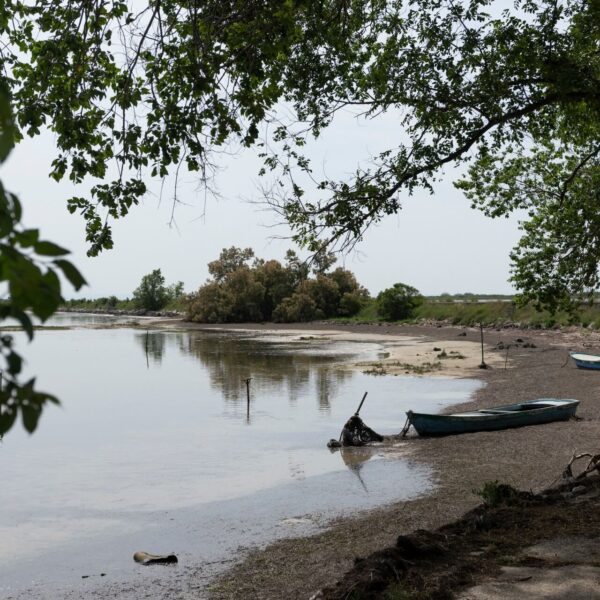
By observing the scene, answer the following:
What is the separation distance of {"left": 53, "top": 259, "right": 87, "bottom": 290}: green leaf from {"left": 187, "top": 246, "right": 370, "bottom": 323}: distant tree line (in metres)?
90.4

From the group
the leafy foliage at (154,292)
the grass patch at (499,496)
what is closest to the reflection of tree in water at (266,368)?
the grass patch at (499,496)

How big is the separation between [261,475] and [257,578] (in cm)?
702

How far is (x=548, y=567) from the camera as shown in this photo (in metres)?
7.94

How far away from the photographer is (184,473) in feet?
59.7

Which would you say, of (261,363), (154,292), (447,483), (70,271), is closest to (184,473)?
(447,483)

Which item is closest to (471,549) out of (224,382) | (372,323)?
(224,382)

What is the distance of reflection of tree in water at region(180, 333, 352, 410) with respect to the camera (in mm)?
33906

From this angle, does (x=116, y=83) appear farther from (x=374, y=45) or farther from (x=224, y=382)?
(x=224, y=382)

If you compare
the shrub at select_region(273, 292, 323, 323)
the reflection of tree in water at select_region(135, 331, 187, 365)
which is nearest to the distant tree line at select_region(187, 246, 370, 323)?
the shrub at select_region(273, 292, 323, 323)

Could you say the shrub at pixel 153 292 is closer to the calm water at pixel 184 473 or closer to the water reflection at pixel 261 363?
the water reflection at pixel 261 363

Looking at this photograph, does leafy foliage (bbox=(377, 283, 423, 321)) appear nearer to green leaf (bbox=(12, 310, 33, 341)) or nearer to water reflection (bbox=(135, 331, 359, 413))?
water reflection (bbox=(135, 331, 359, 413))

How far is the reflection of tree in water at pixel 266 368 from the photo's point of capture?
33.9 meters

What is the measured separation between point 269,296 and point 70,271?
106m

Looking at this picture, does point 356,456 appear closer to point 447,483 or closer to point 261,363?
point 447,483
